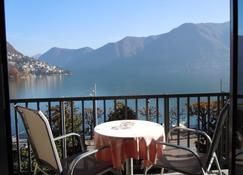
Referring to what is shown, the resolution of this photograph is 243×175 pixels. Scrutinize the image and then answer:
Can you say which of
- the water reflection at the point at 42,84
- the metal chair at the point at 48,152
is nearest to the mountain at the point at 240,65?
the metal chair at the point at 48,152

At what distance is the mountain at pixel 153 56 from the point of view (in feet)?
30.0

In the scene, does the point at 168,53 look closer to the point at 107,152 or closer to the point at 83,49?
the point at 83,49

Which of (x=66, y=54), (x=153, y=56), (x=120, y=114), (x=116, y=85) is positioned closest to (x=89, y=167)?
(x=120, y=114)

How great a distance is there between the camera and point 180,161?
2852 millimetres

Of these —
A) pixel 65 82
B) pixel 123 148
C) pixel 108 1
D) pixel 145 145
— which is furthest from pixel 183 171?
pixel 108 1

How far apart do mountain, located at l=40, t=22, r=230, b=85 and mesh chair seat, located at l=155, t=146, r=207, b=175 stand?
18.3 feet

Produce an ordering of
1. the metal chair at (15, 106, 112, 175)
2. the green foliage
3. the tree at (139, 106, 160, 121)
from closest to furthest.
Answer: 1. the metal chair at (15, 106, 112, 175)
2. the tree at (139, 106, 160, 121)
3. the green foliage

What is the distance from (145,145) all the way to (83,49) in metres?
9.00

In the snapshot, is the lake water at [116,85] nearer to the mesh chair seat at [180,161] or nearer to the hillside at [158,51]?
the hillside at [158,51]

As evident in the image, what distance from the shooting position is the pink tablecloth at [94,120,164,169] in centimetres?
268

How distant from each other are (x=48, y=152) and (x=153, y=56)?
27.6 feet

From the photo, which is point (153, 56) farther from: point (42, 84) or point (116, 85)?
point (42, 84)

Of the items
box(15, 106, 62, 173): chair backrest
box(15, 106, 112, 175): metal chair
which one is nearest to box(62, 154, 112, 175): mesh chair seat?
box(15, 106, 112, 175): metal chair

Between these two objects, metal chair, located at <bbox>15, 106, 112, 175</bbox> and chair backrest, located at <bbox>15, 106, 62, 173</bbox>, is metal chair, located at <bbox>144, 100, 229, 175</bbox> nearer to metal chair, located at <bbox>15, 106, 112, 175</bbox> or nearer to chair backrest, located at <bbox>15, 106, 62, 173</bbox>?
metal chair, located at <bbox>15, 106, 112, 175</bbox>
